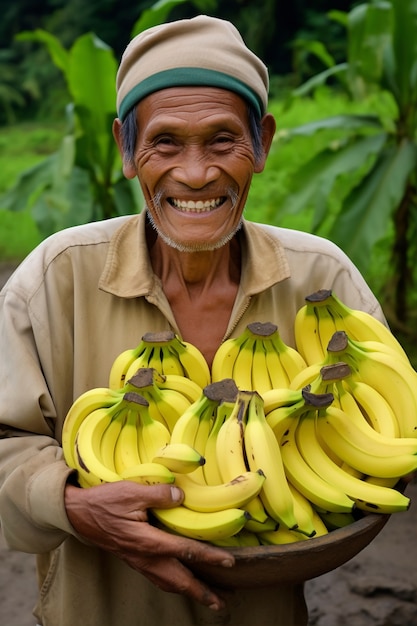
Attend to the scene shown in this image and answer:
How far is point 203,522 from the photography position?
158cm

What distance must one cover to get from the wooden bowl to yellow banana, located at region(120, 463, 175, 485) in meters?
0.17

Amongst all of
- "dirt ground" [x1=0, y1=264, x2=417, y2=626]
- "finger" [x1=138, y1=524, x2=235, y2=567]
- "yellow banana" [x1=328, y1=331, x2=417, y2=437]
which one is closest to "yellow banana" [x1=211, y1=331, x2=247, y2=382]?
"yellow banana" [x1=328, y1=331, x2=417, y2=437]

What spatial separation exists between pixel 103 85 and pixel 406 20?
1828 mm

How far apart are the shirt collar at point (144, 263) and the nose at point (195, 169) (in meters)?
0.27

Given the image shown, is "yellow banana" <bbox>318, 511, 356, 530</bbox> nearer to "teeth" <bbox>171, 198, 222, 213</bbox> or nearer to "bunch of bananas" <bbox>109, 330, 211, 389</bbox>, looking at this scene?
"bunch of bananas" <bbox>109, 330, 211, 389</bbox>

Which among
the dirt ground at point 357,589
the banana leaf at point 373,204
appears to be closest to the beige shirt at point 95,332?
the dirt ground at point 357,589

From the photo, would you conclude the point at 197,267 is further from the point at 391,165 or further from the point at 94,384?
the point at 391,165

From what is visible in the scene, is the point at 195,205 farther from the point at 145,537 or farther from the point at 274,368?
the point at 145,537

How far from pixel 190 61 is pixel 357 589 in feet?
8.18

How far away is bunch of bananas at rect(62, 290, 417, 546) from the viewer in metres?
1.62

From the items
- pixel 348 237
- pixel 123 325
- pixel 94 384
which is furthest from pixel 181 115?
pixel 348 237

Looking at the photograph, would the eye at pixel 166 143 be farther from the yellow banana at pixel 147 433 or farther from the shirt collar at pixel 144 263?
the yellow banana at pixel 147 433

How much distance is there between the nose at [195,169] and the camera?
197 centimetres

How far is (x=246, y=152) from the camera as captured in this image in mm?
2055
